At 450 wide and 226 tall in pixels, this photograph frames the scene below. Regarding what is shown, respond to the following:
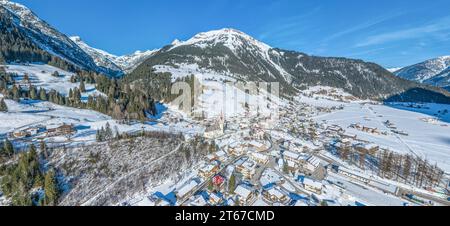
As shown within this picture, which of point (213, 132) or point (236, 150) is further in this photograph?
point (213, 132)

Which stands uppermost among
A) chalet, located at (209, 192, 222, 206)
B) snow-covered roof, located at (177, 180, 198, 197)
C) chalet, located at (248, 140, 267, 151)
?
chalet, located at (248, 140, 267, 151)

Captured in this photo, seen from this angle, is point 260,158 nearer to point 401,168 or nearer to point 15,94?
point 401,168

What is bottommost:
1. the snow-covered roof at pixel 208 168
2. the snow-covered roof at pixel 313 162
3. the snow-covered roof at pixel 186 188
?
the snow-covered roof at pixel 186 188

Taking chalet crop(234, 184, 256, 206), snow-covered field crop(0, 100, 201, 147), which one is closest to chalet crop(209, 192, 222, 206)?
chalet crop(234, 184, 256, 206)

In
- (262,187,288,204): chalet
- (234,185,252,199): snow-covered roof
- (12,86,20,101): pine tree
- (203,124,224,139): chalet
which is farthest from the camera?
(12,86,20,101): pine tree

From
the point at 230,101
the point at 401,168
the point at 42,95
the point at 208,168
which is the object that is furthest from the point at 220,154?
the point at 42,95

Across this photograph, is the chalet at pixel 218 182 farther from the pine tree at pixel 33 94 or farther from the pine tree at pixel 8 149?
the pine tree at pixel 33 94

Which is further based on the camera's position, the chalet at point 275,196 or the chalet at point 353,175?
the chalet at point 353,175

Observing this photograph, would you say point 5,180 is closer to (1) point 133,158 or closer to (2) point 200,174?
(1) point 133,158

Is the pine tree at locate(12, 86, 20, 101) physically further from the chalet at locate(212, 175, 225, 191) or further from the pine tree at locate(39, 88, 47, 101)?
the chalet at locate(212, 175, 225, 191)

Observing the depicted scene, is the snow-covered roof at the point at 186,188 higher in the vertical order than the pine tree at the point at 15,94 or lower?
lower

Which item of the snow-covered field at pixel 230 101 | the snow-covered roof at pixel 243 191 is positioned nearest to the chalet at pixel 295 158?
the snow-covered roof at pixel 243 191

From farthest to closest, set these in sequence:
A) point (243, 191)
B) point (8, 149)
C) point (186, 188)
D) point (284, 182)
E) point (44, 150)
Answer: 1. point (44, 150)
2. point (8, 149)
3. point (284, 182)
4. point (186, 188)
5. point (243, 191)

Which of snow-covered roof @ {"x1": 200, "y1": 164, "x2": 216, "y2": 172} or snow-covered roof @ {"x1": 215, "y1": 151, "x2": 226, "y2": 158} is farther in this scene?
snow-covered roof @ {"x1": 215, "y1": 151, "x2": 226, "y2": 158}
